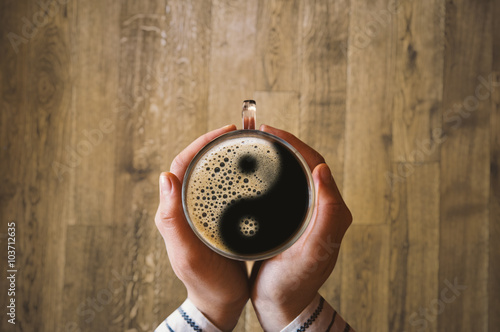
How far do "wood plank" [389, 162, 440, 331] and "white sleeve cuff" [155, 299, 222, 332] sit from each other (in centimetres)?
77

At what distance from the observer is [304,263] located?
2.59ft

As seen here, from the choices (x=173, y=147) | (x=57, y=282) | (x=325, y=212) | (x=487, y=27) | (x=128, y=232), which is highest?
(x=487, y=27)

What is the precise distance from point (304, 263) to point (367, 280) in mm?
641

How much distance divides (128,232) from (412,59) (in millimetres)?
1162

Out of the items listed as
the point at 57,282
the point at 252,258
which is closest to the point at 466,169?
the point at 252,258

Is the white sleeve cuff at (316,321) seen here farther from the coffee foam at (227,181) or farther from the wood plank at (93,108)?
the wood plank at (93,108)

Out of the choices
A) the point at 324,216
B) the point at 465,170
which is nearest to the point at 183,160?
the point at 324,216

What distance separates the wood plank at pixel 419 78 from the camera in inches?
52.7

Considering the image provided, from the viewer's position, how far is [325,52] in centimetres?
132

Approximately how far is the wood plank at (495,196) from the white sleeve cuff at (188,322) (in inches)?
42.0

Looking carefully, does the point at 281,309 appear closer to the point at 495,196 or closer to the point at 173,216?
the point at 173,216

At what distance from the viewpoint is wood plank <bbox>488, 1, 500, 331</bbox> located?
4.44 feet

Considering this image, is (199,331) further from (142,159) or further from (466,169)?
(466,169)

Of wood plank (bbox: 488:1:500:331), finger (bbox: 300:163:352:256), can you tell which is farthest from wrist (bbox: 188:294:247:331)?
wood plank (bbox: 488:1:500:331)
